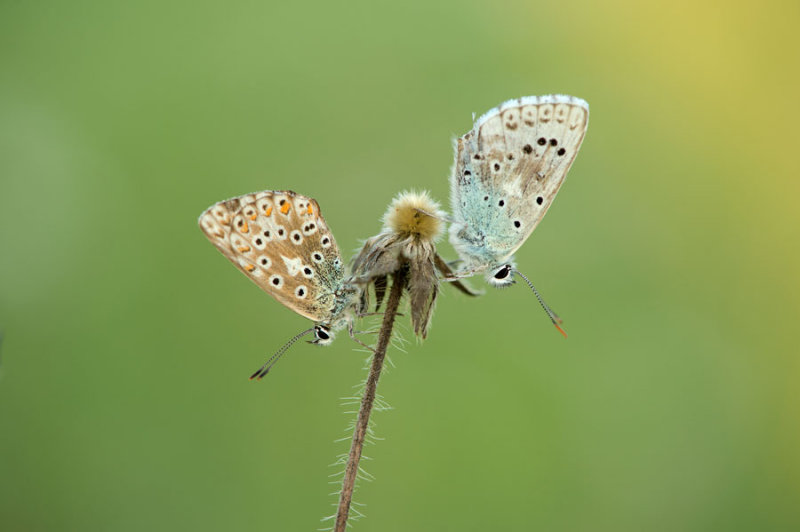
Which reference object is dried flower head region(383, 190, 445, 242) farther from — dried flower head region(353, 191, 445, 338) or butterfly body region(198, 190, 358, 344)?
butterfly body region(198, 190, 358, 344)

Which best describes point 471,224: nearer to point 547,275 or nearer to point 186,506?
point 186,506

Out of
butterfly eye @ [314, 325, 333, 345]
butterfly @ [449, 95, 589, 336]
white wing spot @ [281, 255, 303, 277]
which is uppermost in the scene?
butterfly @ [449, 95, 589, 336]

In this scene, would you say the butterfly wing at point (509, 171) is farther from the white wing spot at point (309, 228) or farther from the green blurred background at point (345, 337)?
the green blurred background at point (345, 337)

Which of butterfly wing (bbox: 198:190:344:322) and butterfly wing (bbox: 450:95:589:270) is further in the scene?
butterfly wing (bbox: 450:95:589:270)

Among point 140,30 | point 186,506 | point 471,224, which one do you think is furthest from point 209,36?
point 471,224

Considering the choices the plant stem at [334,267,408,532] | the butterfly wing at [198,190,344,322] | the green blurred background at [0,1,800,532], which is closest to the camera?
the plant stem at [334,267,408,532]

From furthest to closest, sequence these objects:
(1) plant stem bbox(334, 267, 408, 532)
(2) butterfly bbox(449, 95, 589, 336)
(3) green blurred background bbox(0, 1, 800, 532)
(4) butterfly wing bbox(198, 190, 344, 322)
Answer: (3) green blurred background bbox(0, 1, 800, 532) < (2) butterfly bbox(449, 95, 589, 336) < (4) butterfly wing bbox(198, 190, 344, 322) < (1) plant stem bbox(334, 267, 408, 532)

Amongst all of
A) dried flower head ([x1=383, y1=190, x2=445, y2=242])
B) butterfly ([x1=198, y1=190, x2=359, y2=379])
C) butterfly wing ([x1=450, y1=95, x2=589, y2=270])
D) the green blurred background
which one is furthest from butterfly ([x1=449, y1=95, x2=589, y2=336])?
the green blurred background

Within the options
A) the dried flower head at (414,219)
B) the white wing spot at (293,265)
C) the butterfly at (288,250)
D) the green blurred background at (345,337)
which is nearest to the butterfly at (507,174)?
the dried flower head at (414,219)
